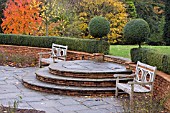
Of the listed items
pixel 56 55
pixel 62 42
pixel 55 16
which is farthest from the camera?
pixel 55 16

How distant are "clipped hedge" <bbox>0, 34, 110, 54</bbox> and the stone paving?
11.9ft

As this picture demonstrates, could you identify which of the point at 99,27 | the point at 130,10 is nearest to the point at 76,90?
the point at 99,27

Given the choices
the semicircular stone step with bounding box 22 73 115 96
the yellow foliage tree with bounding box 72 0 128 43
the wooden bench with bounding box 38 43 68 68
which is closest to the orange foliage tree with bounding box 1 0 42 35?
the yellow foliage tree with bounding box 72 0 128 43

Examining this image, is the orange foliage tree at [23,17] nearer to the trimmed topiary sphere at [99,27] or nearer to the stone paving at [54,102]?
the trimmed topiary sphere at [99,27]

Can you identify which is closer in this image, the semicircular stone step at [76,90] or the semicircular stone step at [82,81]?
the semicircular stone step at [76,90]

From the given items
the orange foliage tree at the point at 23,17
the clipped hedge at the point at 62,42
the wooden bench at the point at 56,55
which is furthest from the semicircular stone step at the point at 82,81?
the orange foliage tree at the point at 23,17

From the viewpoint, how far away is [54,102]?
6.84 meters

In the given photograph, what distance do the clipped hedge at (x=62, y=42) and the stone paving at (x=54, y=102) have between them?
3.63 meters

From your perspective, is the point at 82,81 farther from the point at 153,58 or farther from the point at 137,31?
the point at 137,31

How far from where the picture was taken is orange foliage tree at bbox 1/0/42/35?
17656 millimetres

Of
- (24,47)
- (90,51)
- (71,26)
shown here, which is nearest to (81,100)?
(90,51)

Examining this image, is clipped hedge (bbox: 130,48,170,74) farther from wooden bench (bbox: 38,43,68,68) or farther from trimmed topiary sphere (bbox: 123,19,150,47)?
wooden bench (bbox: 38,43,68,68)

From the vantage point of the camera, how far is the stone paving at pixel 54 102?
6.30 meters

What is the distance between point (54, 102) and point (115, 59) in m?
3.67
